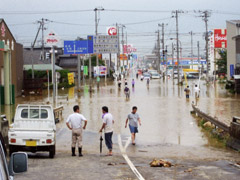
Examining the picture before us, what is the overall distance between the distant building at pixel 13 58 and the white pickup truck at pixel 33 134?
67.1 ft

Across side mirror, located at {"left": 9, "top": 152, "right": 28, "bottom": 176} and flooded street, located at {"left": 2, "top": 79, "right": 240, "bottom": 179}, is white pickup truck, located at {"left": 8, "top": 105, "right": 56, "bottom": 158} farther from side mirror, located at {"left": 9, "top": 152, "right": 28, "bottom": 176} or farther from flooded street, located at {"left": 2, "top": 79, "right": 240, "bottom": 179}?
side mirror, located at {"left": 9, "top": 152, "right": 28, "bottom": 176}

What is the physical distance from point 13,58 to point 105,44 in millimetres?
17974

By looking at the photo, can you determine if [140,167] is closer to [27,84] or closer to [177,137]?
[177,137]

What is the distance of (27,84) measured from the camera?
54.6 metres

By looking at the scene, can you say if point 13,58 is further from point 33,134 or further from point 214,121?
point 33,134

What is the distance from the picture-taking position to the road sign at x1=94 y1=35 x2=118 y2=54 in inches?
2375

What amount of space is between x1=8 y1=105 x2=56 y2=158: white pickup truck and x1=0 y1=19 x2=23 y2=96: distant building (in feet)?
67.1

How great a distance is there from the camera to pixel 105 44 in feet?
199

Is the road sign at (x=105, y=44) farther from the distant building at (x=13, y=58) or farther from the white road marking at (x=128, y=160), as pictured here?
the white road marking at (x=128, y=160)

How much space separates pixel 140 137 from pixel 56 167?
31.8 feet

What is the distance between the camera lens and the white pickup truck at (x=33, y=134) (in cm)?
1402

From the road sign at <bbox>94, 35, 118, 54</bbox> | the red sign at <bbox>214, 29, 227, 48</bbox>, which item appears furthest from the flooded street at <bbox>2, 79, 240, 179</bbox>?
the red sign at <bbox>214, 29, 227, 48</bbox>

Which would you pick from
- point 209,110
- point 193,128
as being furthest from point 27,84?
point 193,128

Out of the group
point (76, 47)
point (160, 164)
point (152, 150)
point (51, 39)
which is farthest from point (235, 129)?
point (76, 47)
